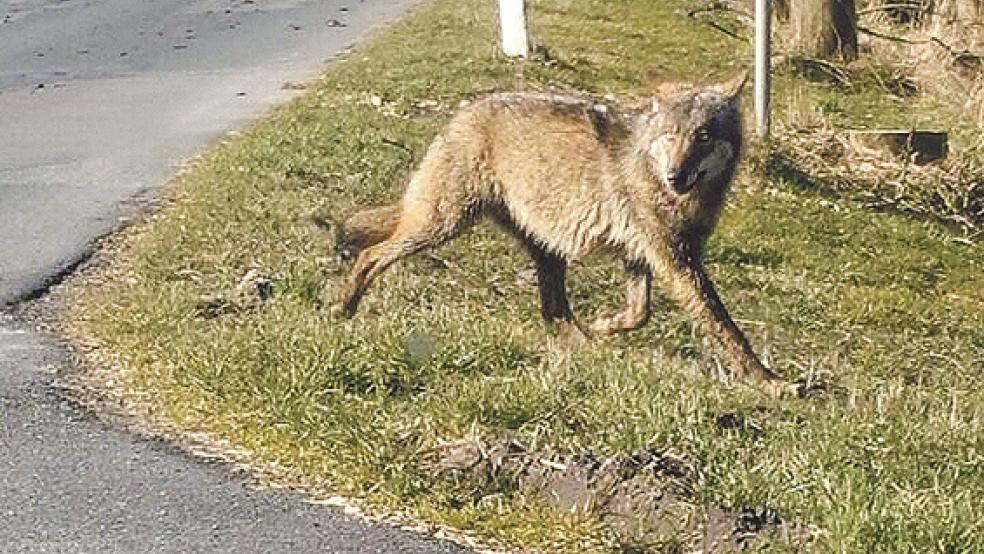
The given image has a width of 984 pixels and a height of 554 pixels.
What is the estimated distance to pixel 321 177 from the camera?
34.9ft


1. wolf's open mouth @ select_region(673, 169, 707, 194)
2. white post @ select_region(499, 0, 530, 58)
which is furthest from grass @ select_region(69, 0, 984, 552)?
white post @ select_region(499, 0, 530, 58)

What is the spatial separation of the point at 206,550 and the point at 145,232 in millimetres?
4457

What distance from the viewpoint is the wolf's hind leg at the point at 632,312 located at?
7.85 meters

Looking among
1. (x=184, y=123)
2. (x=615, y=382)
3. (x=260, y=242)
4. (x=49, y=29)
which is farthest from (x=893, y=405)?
(x=49, y=29)

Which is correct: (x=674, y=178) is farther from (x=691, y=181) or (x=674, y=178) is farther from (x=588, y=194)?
(x=588, y=194)

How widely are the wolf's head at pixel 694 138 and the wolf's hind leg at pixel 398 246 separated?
0.97 metres

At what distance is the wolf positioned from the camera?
7188mm

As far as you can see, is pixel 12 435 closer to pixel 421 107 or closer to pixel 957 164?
pixel 421 107

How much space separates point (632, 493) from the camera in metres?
5.14

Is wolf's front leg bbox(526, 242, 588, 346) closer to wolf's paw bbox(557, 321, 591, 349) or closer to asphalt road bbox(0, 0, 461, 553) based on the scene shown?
wolf's paw bbox(557, 321, 591, 349)

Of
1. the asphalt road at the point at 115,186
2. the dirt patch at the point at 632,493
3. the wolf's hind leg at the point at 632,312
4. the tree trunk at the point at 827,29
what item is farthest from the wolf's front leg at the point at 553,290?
the tree trunk at the point at 827,29

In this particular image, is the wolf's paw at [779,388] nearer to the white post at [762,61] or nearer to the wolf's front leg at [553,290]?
the wolf's front leg at [553,290]

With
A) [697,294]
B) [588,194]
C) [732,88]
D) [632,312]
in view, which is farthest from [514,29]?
[697,294]

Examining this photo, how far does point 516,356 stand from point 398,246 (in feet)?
4.17
